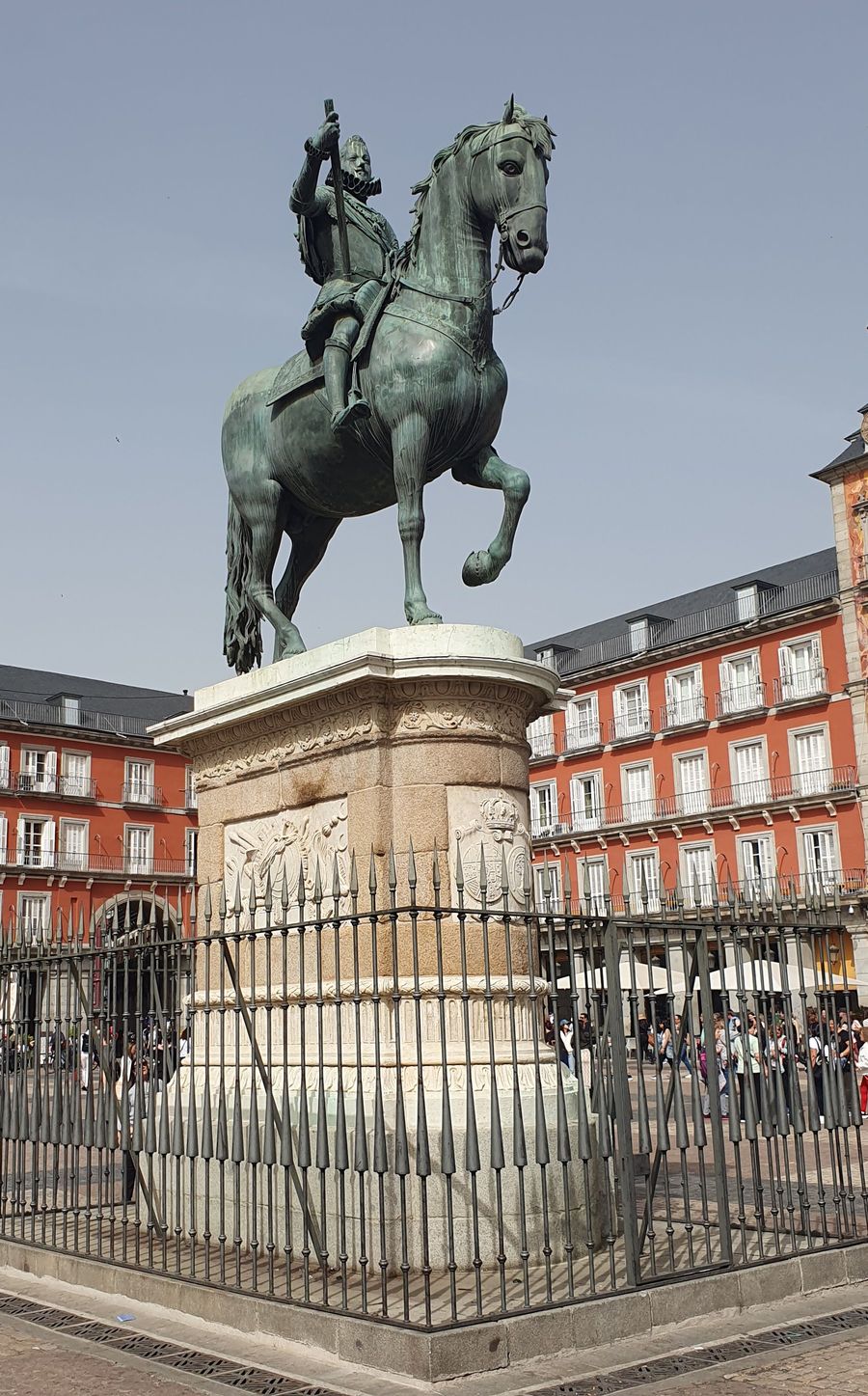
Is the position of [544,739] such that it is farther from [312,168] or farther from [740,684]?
[312,168]

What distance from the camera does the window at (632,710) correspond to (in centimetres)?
5106

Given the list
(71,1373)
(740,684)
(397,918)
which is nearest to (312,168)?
(397,918)

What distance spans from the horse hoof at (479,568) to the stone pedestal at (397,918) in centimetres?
80

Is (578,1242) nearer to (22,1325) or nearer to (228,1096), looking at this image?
(228,1096)

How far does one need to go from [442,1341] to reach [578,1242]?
1964 mm

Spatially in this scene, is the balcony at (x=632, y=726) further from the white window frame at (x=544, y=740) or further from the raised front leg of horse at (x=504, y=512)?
the raised front leg of horse at (x=504, y=512)

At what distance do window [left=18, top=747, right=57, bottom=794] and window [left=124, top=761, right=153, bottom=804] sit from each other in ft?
11.4

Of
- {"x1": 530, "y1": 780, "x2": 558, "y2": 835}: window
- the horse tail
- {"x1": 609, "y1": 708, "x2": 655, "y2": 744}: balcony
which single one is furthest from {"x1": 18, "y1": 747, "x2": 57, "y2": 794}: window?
the horse tail

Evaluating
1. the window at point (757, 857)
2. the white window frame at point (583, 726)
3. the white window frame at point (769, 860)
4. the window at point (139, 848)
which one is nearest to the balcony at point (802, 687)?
the white window frame at point (769, 860)

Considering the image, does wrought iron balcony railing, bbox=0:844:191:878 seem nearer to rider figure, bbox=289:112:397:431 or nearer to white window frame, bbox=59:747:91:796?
white window frame, bbox=59:747:91:796

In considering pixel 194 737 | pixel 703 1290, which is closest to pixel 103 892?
pixel 194 737

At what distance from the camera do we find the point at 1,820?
51.4 meters

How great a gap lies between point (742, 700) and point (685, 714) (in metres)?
2.59

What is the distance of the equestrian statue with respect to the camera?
852 cm
